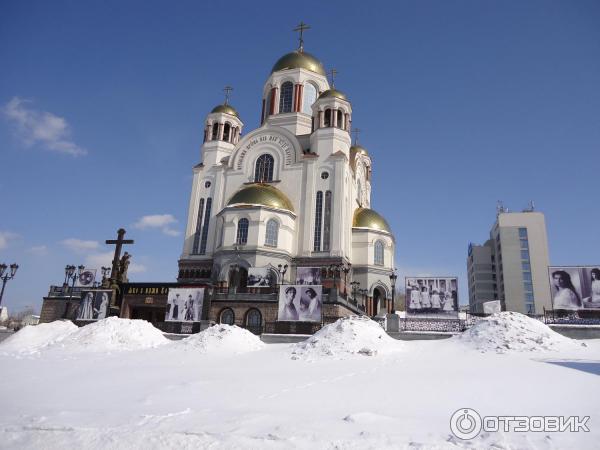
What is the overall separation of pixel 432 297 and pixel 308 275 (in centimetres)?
779

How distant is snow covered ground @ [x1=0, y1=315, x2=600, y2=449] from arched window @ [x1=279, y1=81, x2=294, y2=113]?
96.2ft

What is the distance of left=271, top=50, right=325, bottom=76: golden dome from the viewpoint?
43688 millimetres

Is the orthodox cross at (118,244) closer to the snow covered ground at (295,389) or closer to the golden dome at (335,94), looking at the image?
the snow covered ground at (295,389)

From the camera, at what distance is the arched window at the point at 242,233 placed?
107ft

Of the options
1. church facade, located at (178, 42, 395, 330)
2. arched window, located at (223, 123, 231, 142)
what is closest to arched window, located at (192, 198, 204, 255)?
church facade, located at (178, 42, 395, 330)

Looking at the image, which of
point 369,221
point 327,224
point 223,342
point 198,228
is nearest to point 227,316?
point 223,342

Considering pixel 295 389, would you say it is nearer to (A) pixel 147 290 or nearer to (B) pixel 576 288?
(B) pixel 576 288

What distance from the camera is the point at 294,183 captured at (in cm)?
3688

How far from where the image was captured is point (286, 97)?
143 feet

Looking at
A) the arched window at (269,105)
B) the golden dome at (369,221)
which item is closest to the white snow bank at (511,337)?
the golden dome at (369,221)

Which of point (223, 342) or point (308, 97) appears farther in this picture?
point (308, 97)

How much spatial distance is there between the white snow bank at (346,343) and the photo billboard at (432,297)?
21.7 feet

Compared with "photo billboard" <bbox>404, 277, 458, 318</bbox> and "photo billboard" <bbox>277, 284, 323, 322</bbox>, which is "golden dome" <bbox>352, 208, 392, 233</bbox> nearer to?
"photo billboard" <bbox>404, 277, 458, 318</bbox>

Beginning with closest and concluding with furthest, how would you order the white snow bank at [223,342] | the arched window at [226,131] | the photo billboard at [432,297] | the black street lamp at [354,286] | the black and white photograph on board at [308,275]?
1. the white snow bank at [223,342]
2. the photo billboard at [432,297]
3. the black and white photograph on board at [308,275]
4. the black street lamp at [354,286]
5. the arched window at [226,131]
